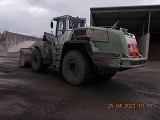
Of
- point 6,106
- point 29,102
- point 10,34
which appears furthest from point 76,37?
point 10,34

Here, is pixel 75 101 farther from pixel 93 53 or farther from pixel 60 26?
pixel 60 26

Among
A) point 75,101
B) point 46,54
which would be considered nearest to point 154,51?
point 46,54

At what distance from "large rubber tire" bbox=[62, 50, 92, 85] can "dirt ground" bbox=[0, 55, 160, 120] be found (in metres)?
0.27

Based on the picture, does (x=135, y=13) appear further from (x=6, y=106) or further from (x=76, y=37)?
Result: (x=6, y=106)

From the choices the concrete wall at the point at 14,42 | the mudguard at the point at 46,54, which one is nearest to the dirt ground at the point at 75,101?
the mudguard at the point at 46,54

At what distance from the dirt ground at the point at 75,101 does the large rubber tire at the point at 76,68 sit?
0.27 m

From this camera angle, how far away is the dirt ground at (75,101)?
431cm

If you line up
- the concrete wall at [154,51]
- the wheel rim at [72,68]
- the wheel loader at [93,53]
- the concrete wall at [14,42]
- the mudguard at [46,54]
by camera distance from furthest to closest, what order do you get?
the concrete wall at [14,42], the concrete wall at [154,51], the mudguard at [46,54], the wheel rim at [72,68], the wheel loader at [93,53]

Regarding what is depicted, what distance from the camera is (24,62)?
10836mm

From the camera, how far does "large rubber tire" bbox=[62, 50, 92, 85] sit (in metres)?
6.64

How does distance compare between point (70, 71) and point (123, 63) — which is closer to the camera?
point (123, 63)

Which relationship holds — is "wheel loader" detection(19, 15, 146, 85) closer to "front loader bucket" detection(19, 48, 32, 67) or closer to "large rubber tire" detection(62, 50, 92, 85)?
"large rubber tire" detection(62, 50, 92, 85)

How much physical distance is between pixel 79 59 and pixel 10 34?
23987mm
